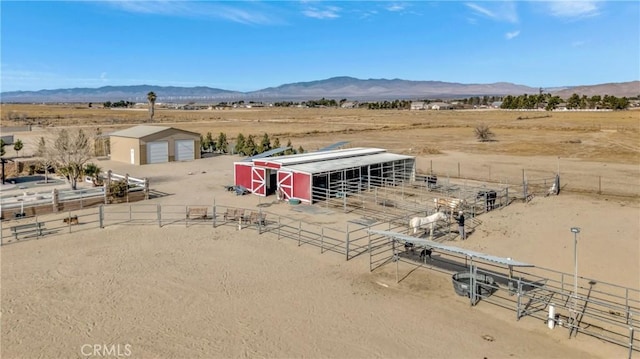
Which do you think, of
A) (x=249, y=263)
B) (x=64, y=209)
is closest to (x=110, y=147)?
(x=64, y=209)

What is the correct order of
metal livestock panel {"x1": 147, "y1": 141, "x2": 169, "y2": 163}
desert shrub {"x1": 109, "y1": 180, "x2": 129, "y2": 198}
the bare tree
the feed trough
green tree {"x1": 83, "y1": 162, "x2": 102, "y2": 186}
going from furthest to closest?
metal livestock panel {"x1": 147, "y1": 141, "x2": 169, "y2": 163} → the bare tree → green tree {"x1": 83, "y1": 162, "x2": 102, "y2": 186} → desert shrub {"x1": 109, "y1": 180, "x2": 129, "y2": 198} → the feed trough

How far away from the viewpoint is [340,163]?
Result: 30453mm

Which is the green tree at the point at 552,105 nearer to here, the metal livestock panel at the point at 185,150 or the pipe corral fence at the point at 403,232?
the metal livestock panel at the point at 185,150

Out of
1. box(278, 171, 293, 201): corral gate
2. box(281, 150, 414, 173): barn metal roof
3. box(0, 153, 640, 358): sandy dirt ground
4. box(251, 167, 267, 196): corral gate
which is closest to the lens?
box(0, 153, 640, 358): sandy dirt ground

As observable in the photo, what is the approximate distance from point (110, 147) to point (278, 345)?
40704 mm

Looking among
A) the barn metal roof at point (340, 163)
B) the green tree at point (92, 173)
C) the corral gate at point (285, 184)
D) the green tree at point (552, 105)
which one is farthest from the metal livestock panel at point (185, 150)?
the green tree at point (552, 105)

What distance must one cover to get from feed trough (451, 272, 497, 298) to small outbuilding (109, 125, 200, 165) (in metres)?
34.5

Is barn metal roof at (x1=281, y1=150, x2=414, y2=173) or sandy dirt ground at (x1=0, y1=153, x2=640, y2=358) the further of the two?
barn metal roof at (x1=281, y1=150, x2=414, y2=173)

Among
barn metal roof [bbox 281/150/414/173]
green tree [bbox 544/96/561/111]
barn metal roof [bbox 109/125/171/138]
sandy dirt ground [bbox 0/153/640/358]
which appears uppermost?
green tree [bbox 544/96/561/111]

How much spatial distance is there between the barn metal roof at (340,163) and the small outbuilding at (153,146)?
19.3 m

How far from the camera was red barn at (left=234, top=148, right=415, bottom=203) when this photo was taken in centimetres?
2725

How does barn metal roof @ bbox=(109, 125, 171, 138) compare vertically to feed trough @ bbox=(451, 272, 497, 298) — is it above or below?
above

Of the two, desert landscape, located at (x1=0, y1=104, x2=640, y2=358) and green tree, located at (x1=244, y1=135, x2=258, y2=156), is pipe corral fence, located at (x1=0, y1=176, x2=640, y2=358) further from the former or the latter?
green tree, located at (x1=244, y1=135, x2=258, y2=156)

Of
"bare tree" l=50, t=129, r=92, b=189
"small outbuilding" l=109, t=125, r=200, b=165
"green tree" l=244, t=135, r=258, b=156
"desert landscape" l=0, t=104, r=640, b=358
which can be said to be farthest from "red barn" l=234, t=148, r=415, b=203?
"small outbuilding" l=109, t=125, r=200, b=165
